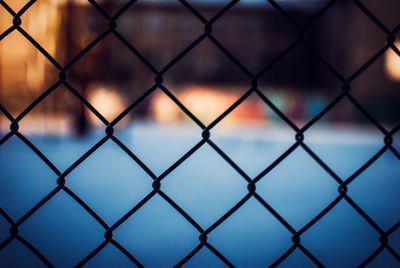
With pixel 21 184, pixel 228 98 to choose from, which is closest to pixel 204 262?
pixel 21 184

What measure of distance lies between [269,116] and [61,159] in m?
14.0

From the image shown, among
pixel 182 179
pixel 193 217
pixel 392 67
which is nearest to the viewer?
pixel 193 217

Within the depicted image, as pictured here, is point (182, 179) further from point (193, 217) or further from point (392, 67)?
point (392, 67)

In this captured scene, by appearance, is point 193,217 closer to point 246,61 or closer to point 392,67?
point 392,67

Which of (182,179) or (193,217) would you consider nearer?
(193,217)

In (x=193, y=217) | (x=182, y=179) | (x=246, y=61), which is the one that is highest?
(x=246, y=61)

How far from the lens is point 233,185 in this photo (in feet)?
12.4

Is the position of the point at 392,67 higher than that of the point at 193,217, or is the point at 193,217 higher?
the point at 392,67

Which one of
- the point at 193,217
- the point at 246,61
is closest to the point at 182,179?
the point at 193,217

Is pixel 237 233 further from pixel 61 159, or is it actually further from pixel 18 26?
pixel 61 159

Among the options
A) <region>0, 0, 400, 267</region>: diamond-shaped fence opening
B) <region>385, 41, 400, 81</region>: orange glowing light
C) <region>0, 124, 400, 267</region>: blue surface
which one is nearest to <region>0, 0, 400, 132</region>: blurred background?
<region>385, 41, 400, 81</region>: orange glowing light

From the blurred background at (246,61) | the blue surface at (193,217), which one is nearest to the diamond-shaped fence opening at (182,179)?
the blue surface at (193,217)

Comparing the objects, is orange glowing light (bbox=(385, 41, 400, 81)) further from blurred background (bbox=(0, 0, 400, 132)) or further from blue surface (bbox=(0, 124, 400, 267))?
blue surface (bbox=(0, 124, 400, 267))

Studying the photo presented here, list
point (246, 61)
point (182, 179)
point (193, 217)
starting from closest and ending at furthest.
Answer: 1. point (193, 217)
2. point (182, 179)
3. point (246, 61)
